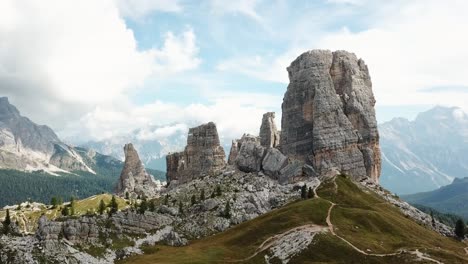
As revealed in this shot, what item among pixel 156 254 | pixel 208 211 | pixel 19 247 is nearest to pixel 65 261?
pixel 19 247

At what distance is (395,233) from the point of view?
146500 mm

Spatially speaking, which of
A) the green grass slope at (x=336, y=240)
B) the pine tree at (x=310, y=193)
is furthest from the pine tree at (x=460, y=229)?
the pine tree at (x=310, y=193)

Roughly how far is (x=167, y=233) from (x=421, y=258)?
261ft

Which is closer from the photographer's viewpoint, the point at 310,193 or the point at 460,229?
the point at 460,229

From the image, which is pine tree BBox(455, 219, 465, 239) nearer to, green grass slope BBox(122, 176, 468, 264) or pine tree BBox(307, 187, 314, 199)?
green grass slope BBox(122, 176, 468, 264)

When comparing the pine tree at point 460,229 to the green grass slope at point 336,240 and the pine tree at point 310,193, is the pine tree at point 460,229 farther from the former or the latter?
the pine tree at point 310,193

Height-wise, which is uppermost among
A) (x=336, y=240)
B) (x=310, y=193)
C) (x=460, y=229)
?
→ (x=310, y=193)

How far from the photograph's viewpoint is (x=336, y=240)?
134 m

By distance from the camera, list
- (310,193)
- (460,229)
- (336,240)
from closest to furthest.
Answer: (336,240), (460,229), (310,193)

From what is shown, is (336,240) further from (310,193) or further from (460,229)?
(460,229)

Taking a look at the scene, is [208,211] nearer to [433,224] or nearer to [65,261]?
[65,261]

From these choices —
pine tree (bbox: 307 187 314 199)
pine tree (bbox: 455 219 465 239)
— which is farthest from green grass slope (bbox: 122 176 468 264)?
pine tree (bbox: 455 219 465 239)

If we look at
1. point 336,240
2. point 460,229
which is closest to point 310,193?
point 336,240

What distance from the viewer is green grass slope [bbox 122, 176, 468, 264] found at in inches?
4988
